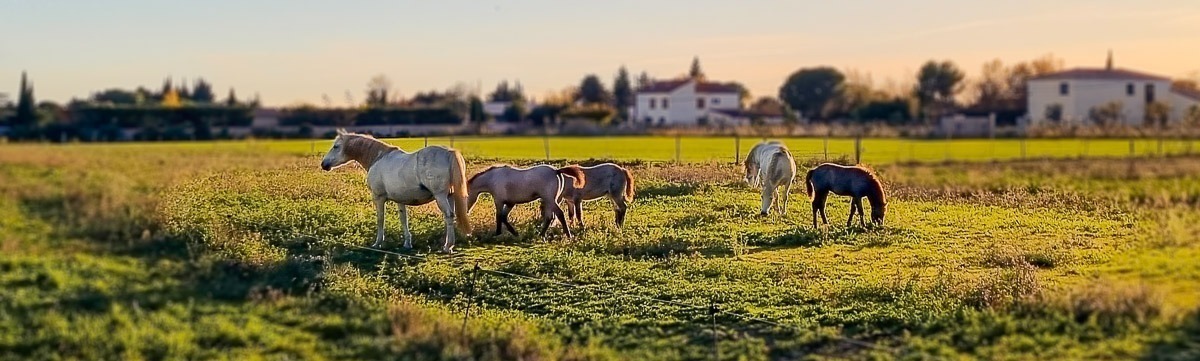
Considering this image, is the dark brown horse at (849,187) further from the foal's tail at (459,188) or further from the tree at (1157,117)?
the foal's tail at (459,188)

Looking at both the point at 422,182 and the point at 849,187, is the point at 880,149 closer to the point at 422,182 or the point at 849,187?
the point at 849,187

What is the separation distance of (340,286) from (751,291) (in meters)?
4.09

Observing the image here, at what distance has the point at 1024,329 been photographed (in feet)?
26.0

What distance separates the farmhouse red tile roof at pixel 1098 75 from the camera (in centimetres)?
3719

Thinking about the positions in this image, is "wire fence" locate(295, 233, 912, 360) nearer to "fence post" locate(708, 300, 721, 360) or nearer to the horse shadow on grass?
"fence post" locate(708, 300, 721, 360)

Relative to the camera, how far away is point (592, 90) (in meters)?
98.6

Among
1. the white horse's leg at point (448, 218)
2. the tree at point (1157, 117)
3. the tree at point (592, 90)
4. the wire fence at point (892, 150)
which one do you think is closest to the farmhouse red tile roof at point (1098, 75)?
the wire fence at point (892, 150)

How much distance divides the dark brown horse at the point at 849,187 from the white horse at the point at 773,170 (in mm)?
656

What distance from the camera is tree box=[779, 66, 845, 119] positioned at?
7700 cm

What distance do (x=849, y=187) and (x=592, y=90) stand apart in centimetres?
8426

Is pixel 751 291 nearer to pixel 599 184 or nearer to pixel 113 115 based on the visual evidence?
pixel 599 184

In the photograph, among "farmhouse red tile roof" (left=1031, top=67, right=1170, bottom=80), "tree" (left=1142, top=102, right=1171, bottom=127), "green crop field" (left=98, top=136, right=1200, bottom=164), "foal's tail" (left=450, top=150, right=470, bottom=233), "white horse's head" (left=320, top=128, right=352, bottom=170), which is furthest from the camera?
"farmhouse red tile roof" (left=1031, top=67, right=1170, bottom=80)

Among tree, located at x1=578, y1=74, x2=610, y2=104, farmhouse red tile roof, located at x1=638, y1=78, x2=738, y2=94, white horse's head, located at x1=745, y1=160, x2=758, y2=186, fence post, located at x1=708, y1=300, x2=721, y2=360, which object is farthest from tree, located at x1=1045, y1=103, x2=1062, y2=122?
tree, located at x1=578, y1=74, x2=610, y2=104

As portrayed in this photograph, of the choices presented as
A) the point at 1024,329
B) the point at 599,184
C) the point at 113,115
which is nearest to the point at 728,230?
the point at 599,184
